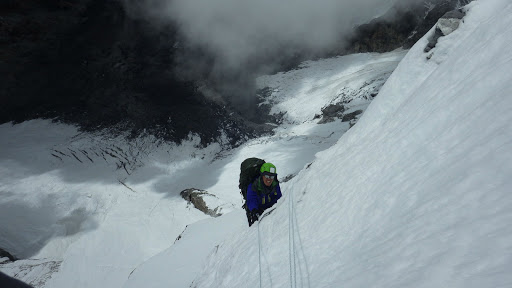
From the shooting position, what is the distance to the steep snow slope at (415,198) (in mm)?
1870

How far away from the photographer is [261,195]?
660cm

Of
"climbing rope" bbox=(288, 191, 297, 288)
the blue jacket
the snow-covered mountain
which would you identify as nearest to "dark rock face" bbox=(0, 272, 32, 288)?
the snow-covered mountain

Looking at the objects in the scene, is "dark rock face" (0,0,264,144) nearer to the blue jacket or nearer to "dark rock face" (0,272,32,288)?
the blue jacket

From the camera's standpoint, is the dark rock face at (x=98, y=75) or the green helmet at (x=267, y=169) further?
the dark rock face at (x=98, y=75)

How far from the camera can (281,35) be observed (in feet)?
133

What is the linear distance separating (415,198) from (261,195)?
4095 mm

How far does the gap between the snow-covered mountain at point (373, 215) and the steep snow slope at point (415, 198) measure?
0.05ft

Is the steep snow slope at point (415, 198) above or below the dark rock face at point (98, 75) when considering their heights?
below

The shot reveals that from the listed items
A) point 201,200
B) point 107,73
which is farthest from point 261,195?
point 107,73

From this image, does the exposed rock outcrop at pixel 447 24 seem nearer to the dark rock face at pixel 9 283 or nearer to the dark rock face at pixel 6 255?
the dark rock face at pixel 9 283

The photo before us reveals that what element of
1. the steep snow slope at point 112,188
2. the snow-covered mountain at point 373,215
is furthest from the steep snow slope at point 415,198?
the steep snow slope at point 112,188

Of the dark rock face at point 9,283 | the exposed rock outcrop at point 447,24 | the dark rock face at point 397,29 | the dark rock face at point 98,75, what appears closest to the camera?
the dark rock face at point 9,283

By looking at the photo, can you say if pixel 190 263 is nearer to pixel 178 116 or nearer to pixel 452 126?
pixel 452 126

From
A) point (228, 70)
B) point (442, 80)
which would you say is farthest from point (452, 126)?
point (228, 70)
